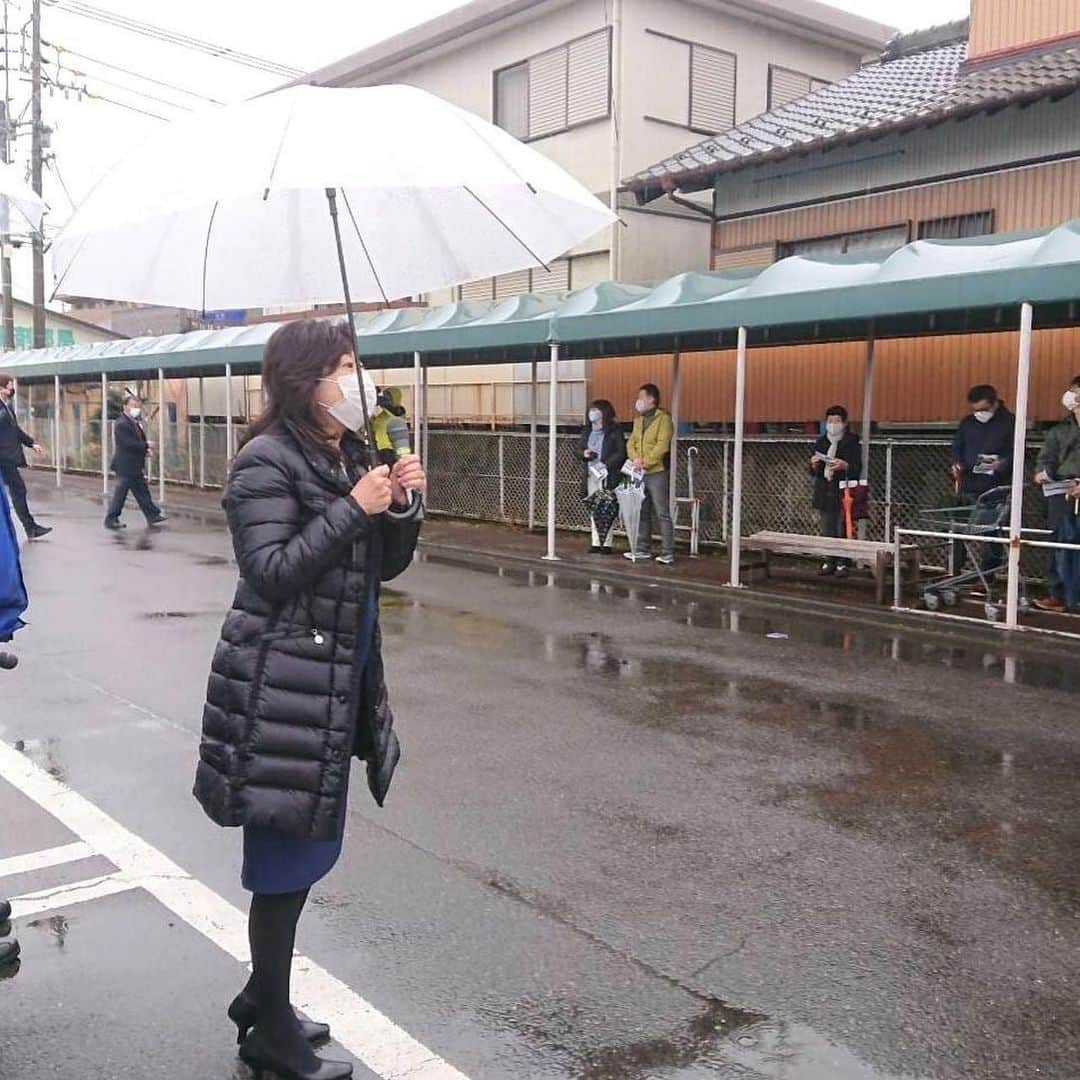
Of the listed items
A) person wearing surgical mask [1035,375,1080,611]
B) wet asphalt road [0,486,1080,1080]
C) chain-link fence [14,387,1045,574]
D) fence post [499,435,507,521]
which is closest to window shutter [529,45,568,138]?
chain-link fence [14,387,1045,574]

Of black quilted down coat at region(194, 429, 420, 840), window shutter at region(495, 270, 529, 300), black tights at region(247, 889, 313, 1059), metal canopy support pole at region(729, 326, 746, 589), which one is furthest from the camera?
window shutter at region(495, 270, 529, 300)

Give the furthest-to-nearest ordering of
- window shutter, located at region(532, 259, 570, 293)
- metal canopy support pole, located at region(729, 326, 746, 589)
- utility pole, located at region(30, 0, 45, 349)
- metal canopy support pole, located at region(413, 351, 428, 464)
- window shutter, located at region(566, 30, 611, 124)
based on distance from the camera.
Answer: utility pole, located at region(30, 0, 45, 349) → window shutter, located at region(532, 259, 570, 293) → window shutter, located at region(566, 30, 611, 124) → metal canopy support pole, located at region(413, 351, 428, 464) → metal canopy support pole, located at region(729, 326, 746, 589)

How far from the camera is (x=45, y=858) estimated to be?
4.20 meters

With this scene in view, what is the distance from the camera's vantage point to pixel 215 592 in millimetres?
10406

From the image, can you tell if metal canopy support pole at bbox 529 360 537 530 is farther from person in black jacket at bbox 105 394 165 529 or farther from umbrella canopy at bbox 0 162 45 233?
umbrella canopy at bbox 0 162 45 233

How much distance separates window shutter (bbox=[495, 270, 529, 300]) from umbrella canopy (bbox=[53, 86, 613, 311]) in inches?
634

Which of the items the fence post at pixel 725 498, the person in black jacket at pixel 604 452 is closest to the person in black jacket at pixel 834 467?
the fence post at pixel 725 498

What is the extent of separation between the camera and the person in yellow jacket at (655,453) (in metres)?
12.2

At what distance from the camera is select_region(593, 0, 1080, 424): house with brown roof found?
1197 cm

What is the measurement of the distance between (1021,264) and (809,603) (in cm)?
329

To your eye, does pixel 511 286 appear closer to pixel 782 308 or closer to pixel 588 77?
pixel 588 77

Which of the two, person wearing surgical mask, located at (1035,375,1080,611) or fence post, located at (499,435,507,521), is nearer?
person wearing surgical mask, located at (1035,375,1080,611)

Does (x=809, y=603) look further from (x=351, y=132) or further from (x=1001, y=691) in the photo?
(x=351, y=132)

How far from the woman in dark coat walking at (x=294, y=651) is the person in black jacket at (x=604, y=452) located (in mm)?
10047
